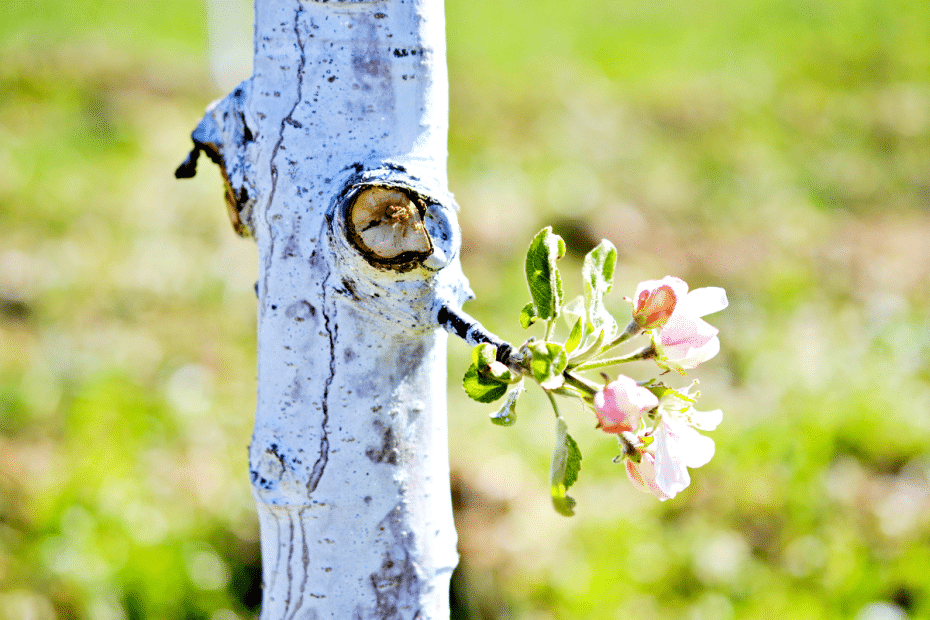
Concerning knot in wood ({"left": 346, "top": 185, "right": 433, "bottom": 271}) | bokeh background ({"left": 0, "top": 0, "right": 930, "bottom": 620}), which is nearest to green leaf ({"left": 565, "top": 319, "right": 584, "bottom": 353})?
knot in wood ({"left": 346, "top": 185, "right": 433, "bottom": 271})

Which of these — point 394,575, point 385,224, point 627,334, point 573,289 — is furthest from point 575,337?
point 573,289

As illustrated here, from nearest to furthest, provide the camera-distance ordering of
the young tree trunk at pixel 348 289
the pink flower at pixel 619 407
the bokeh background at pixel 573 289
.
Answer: the pink flower at pixel 619 407, the young tree trunk at pixel 348 289, the bokeh background at pixel 573 289

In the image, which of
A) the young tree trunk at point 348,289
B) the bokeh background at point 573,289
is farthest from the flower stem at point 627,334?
the bokeh background at point 573,289

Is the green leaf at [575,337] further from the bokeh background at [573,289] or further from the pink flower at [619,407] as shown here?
the bokeh background at [573,289]

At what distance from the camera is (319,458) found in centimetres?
60

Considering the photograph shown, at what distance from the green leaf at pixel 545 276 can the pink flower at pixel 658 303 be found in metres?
0.06

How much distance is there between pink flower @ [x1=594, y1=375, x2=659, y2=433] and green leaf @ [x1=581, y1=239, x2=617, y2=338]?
74mm

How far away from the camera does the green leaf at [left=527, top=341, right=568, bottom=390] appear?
0.48 metres

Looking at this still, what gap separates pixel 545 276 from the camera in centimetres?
53

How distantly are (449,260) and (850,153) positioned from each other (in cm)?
481

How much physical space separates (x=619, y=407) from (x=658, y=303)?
90 millimetres

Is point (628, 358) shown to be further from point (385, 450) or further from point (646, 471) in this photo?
point (385, 450)

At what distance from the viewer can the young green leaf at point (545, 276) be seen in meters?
0.52

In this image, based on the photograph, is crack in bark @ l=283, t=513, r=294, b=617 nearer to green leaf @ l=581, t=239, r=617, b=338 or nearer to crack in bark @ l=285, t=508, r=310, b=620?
crack in bark @ l=285, t=508, r=310, b=620
